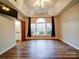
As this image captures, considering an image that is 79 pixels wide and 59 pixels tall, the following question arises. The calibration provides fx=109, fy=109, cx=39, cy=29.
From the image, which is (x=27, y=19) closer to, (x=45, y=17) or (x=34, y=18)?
(x=34, y=18)

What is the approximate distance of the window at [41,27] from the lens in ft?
41.4

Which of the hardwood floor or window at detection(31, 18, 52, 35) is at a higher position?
window at detection(31, 18, 52, 35)

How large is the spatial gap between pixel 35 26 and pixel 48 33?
1718mm

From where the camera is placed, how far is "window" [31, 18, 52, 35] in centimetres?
1262

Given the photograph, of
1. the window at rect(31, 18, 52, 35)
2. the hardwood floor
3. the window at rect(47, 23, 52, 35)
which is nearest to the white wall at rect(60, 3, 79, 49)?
the hardwood floor

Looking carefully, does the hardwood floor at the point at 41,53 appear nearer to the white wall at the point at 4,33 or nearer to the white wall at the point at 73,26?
the white wall at the point at 4,33

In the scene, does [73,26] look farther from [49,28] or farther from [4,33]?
[49,28]

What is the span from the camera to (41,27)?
1267 centimetres

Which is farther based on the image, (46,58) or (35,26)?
(35,26)

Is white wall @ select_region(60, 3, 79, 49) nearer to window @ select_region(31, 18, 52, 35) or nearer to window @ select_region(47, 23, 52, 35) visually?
window @ select_region(47, 23, 52, 35)

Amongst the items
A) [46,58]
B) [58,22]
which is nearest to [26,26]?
[58,22]

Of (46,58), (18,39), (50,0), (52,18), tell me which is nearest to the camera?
(46,58)

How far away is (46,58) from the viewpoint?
439 centimetres

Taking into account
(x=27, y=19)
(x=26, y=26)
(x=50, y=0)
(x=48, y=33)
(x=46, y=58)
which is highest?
(x=50, y=0)
